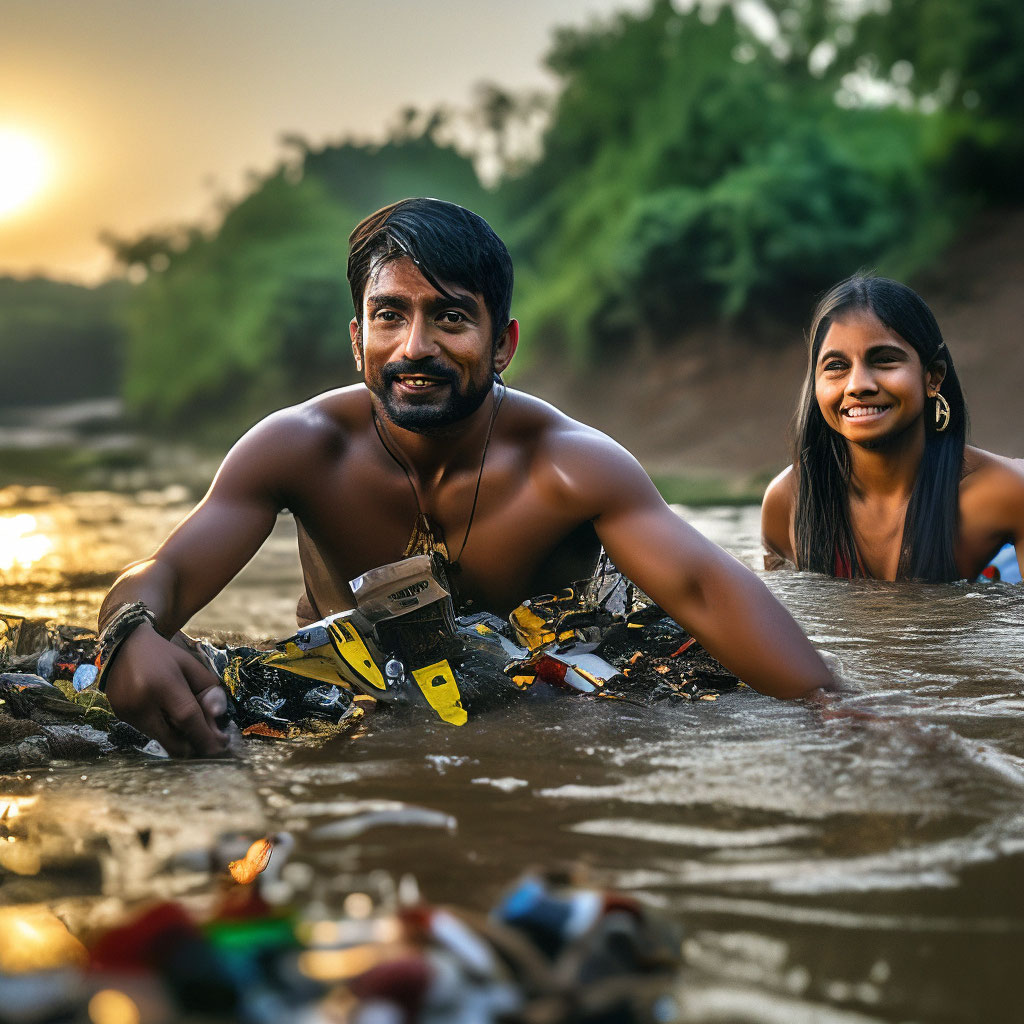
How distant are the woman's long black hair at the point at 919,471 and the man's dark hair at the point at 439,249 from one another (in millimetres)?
1694

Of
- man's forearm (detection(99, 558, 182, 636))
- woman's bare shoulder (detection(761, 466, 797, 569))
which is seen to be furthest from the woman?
man's forearm (detection(99, 558, 182, 636))

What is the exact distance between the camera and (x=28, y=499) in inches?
360

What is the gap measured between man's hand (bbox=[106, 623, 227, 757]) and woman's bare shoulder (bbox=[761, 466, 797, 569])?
2752mm

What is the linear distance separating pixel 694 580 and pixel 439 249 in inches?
39.0

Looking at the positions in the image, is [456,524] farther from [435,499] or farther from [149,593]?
[149,593]

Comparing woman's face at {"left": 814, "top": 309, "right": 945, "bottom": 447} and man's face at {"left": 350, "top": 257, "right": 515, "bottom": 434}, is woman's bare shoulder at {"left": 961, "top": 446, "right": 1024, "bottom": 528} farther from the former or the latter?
man's face at {"left": 350, "top": 257, "right": 515, "bottom": 434}

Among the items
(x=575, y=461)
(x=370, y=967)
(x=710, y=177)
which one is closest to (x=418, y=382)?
(x=575, y=461)

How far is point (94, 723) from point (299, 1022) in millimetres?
1624

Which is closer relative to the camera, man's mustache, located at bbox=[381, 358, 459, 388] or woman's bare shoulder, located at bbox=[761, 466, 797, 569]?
man's mustache, located at bbox=[381, 358, 459, 388]

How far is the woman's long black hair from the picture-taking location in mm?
4176

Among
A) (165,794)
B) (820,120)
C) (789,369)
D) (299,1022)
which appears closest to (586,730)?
(165,794)

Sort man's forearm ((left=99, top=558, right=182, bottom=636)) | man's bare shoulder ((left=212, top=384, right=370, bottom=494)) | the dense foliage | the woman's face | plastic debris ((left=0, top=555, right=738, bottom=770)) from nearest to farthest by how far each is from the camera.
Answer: man's forearm ((left=99, top=558, right=182, bottom=636)) → plastic debris ((left=0, top=555, right=738, bottom=770)) → man's bare shoulder ((left=212, top=384, right=370, bottom=494)) → the woman's face → the dense foliage

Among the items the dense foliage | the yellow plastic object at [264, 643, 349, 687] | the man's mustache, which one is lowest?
the yellow plastic object at [264, 643, 349, 687]

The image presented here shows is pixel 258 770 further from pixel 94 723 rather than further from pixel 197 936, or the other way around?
pixel 197 936
